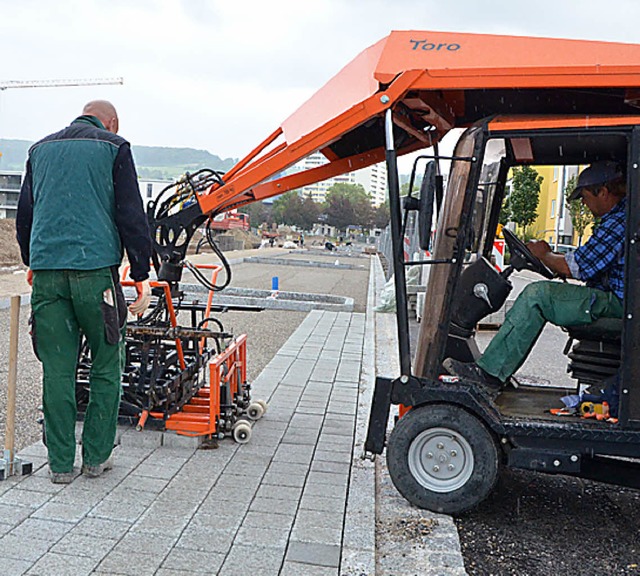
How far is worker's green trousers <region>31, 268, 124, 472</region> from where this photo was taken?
171 inches

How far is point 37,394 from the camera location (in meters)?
6.91

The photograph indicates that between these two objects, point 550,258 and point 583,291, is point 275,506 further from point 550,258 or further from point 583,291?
point 550,258

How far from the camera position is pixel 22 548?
350 centimetres

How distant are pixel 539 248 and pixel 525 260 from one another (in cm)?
12

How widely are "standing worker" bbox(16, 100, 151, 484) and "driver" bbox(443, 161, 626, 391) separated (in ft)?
6.87

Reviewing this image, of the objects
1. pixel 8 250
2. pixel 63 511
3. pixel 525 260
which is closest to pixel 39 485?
pixel 63 511

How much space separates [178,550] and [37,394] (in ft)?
12.5

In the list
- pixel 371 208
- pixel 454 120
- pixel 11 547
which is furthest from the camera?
pixel 371 208

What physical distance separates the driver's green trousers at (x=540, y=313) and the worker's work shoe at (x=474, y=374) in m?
0.09

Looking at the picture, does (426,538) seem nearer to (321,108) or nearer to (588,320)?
(588,320)

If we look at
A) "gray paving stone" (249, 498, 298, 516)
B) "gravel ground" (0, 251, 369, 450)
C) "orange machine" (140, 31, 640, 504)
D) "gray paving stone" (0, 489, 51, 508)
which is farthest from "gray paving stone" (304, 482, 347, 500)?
"gravel ground" (0, 251, 369, 450)

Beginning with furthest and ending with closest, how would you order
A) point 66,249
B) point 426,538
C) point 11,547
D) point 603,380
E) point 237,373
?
point 237,373, point 603,380, point 66,249, point 426,538, point 11,547

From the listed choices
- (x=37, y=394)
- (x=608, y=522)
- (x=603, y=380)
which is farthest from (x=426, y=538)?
(x=37, y=394)

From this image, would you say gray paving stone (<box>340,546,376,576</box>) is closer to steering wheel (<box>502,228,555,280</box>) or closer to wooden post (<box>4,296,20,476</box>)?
wooden post (<box>4,296,20,476</box>)
